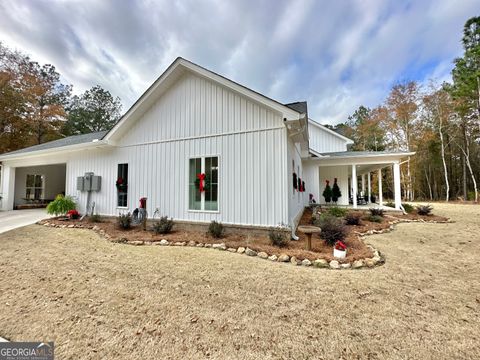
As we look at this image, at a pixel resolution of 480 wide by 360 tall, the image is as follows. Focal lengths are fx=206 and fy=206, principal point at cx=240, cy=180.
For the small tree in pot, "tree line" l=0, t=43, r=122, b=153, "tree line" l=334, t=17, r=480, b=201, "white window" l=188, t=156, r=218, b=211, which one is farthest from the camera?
"tree line" l=334, t=17, r=480, b=201

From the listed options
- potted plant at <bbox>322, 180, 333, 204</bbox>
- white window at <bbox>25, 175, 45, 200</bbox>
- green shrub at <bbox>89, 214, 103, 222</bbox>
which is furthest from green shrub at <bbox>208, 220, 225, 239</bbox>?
white window at <bbox>25, 175, 45, 200</bbox>

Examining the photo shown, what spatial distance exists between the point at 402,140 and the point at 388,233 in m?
21.0

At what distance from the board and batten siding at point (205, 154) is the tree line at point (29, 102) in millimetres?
16947

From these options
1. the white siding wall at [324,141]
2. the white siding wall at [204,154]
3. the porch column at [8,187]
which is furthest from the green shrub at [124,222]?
the white siding wall at [324,141]

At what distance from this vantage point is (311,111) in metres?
23.1

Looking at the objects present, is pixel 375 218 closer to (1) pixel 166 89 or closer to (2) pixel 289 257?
(2) pixel 289 257

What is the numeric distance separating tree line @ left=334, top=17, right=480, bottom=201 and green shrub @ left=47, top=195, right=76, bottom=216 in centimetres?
2084

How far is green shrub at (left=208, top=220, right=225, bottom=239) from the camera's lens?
19.5 feet

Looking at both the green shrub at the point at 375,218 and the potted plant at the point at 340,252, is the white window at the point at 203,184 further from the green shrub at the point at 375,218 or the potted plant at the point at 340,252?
the green shrub at the point at 375,218

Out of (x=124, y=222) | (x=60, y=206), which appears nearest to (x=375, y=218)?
(x=124, y=222)

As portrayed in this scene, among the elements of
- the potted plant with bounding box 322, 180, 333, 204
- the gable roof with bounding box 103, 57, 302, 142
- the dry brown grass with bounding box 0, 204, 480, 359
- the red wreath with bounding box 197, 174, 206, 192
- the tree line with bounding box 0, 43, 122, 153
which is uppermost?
the tree line with bounding box 0, 43, 122, 153

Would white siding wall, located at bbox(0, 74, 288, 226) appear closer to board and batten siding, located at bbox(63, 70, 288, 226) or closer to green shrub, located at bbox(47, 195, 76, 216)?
board and batten siding, located at bbox(63, 70, 288, 226)

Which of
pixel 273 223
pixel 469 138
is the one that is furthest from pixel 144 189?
pixel 469 138

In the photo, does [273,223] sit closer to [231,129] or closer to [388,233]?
[231,129]
